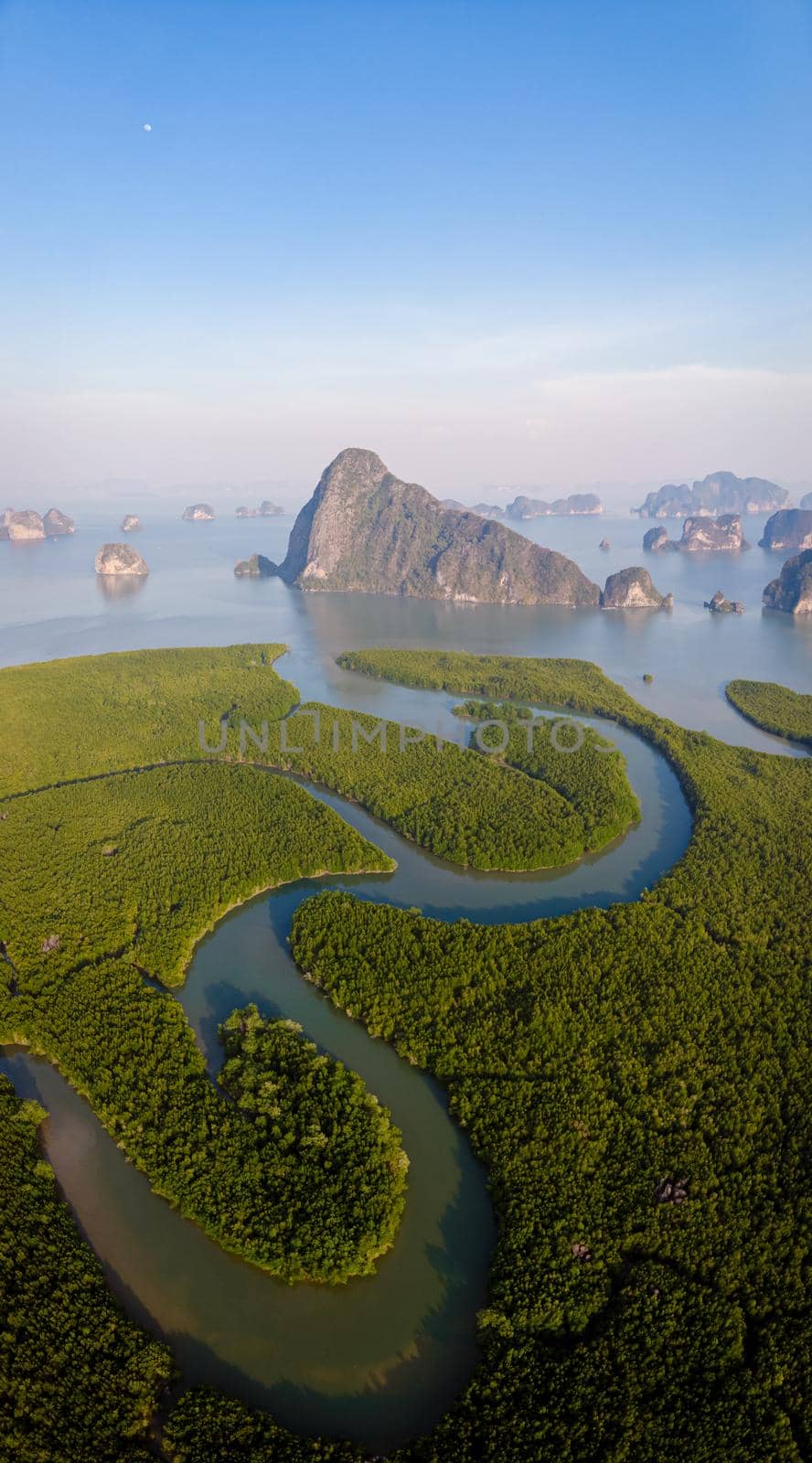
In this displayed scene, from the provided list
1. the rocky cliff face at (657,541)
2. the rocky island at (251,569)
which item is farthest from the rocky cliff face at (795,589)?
the rocky island at (251,569)

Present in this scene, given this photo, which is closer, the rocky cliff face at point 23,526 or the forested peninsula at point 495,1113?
the forested peninsula at point 495,1113

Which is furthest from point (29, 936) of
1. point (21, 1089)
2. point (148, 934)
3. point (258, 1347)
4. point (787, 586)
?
point (787, 586)

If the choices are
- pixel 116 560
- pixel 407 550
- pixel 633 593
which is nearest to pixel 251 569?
pixel 116 560

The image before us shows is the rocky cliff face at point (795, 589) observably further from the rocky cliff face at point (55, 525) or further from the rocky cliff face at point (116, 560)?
the rocky cliff face at point (55, 525)

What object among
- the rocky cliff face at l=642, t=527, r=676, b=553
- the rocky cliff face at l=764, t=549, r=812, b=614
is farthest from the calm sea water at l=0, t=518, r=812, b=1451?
the rocky cliff face at l=642, t=527, r=676, b=553

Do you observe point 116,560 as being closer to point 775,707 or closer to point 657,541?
point 775,707

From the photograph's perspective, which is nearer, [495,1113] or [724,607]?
[495,1113]
